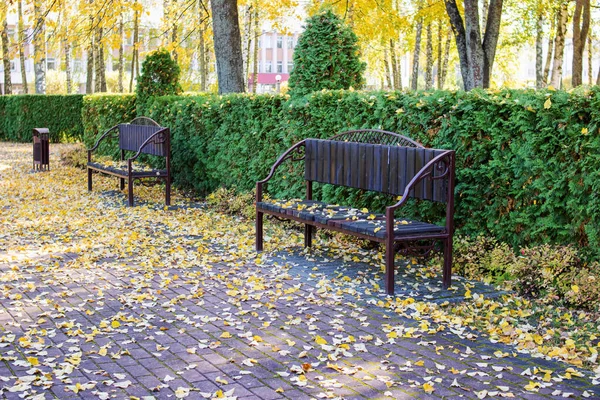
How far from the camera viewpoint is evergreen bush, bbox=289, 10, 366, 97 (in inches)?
400

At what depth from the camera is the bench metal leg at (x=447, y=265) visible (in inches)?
262

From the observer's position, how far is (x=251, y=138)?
11352 mm

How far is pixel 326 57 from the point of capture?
33.5 ft

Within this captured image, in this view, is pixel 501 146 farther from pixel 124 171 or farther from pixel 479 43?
pixel 479 43

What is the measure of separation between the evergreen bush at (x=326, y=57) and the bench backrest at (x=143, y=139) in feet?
9.80

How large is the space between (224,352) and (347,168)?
3588mm

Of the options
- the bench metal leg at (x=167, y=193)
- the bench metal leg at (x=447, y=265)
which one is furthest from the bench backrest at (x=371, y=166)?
the bench metal leg at (x=167, y=193)

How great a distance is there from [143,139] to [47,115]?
52.7ft

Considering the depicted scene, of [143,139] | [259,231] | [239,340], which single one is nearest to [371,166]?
[259,231]

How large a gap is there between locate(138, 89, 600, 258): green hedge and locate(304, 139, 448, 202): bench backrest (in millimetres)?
460


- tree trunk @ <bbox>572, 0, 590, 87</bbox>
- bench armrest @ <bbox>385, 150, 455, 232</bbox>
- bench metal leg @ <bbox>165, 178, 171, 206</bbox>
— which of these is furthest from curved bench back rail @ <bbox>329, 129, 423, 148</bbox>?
tree trunk @ <bbox>572, 0, 590, 87</bbox>

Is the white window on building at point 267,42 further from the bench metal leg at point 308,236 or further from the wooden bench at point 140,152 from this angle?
the bench metal leg at point 308,236

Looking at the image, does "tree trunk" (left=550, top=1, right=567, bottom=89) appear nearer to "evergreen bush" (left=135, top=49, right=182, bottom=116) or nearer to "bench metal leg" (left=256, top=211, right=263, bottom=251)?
"evergreen bush" (left=135, top=49, right=182, bottom=116)

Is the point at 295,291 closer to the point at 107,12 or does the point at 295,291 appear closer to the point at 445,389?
the point at 445,389
